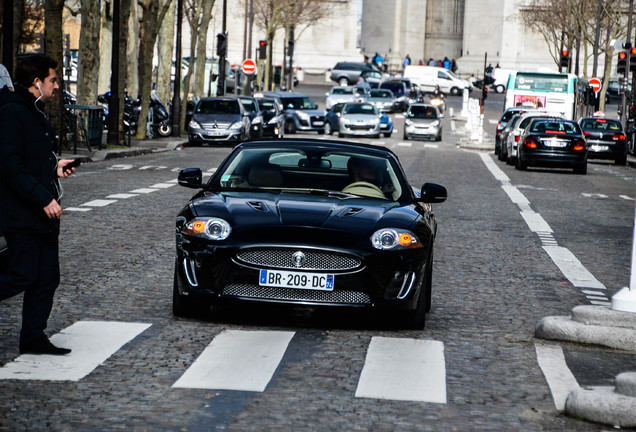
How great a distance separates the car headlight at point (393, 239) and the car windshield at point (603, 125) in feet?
122

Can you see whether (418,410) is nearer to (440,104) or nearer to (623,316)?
(623,316)

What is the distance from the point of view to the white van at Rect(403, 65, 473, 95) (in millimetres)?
95562

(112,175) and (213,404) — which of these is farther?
(112,175)

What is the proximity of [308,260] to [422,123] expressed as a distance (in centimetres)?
4721

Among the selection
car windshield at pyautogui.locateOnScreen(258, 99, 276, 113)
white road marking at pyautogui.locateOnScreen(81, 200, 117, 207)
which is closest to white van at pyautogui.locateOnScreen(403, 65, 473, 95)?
car windshield at pyautogui.locateOnScreen(258, 99, 276, 113)

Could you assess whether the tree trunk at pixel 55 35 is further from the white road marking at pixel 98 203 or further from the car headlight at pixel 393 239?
the car headlight at pixel 393 239

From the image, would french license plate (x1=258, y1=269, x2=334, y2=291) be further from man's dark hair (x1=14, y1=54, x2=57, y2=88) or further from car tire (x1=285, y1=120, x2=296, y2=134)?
car tire (x1=285, y1=120, x2=296, y2=134)

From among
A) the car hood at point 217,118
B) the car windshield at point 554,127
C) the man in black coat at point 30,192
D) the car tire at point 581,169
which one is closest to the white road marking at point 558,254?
the man in black coat at point 30,192

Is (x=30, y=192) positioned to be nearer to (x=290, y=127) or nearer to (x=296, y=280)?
(x=296, y=280)

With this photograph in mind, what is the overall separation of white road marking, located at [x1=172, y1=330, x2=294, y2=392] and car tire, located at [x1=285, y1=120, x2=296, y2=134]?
1860 inches

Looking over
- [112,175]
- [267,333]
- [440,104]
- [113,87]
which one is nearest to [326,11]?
[440,104]

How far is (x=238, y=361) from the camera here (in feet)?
25.7

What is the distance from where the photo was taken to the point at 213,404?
6668mm

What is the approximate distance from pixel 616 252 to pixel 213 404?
32.2ft
